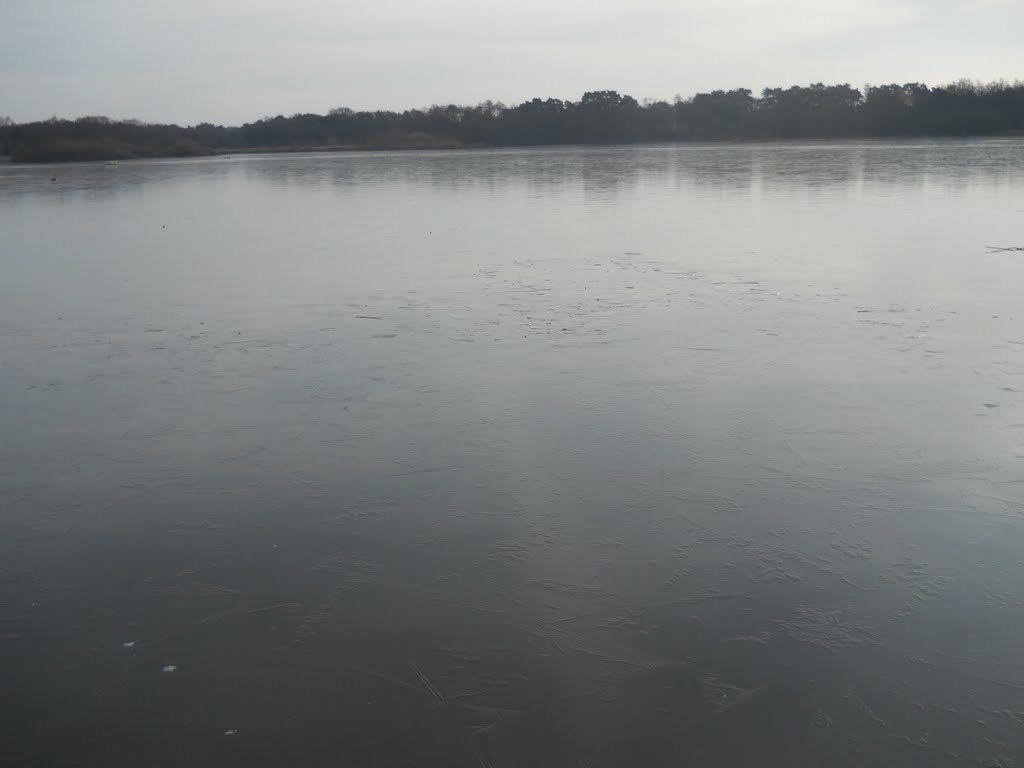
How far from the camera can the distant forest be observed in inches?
2128

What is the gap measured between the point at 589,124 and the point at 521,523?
68602 mm

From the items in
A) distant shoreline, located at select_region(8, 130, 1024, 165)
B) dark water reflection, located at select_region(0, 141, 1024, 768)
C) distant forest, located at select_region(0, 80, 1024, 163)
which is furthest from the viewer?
distant forest, located at select_region(0, 80, 1024, 163)

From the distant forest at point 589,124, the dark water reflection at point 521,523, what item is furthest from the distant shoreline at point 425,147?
the dark water reflection at point 521,523

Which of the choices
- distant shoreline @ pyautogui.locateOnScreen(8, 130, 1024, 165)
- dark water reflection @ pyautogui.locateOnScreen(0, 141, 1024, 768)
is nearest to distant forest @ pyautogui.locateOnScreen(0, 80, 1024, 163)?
distant shoreline @ pyautogui.locateOnScreen(8, 130, 1024, 165)

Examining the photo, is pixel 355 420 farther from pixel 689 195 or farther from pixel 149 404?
pixel 689 195

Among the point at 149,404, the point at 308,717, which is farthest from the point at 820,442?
the point at 149,404

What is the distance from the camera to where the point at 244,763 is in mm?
2342

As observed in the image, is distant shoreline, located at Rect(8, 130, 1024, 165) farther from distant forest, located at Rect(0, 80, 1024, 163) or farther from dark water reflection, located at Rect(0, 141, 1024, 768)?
dark water reflection, located at Rect(0, 141, 1024, 768)

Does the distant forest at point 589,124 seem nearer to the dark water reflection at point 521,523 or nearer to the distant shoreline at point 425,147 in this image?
the distant shoreline at point 425,147

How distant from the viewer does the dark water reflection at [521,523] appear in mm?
2484

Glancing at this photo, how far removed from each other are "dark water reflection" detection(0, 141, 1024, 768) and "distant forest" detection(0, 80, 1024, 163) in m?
49.9

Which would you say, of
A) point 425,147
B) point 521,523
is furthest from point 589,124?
point 521,523

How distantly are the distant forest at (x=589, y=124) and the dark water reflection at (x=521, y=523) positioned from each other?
49.9 metres

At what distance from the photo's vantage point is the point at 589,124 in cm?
6856
